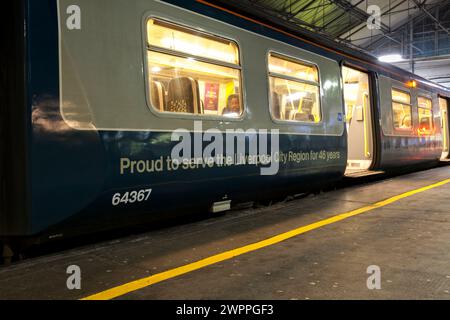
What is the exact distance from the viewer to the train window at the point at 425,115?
33.2 feet

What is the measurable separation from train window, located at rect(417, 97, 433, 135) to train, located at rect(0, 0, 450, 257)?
4.61 m

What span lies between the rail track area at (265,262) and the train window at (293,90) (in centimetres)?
144

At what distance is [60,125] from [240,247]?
1.82 meters

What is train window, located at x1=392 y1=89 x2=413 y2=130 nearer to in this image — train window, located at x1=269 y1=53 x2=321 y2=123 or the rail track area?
train window, located at x1=269 y1=53 x2=321 y2=123

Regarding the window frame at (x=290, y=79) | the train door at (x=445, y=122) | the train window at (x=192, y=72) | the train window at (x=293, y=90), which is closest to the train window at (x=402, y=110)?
the window frame at (x=290, y=79)

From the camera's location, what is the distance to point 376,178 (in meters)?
8.89

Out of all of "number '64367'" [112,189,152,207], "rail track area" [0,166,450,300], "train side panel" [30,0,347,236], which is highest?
"train side panel" [30,0,347,236]

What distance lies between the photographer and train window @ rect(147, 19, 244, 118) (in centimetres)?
398

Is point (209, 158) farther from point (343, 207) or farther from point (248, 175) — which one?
point (343, 207)

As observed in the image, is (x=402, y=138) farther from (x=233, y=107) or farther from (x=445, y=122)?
(x=445, y=122)

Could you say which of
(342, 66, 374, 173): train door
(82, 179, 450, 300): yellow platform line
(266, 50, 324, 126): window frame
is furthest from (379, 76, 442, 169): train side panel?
(82, 179, 450, 300): yellow platform line

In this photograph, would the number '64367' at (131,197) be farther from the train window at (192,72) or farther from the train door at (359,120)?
the train door at (359,120)

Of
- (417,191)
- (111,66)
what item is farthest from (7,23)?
(417,191)

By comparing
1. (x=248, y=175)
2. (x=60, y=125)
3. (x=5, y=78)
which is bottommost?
(x=248, y=175)
